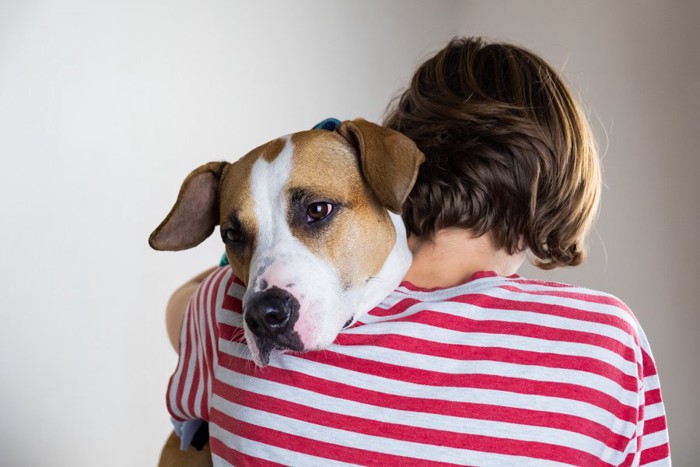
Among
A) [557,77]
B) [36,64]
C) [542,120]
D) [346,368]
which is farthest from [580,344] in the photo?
[36,64]

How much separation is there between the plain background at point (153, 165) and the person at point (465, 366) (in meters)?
1.25

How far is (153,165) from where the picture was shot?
2.63 metres

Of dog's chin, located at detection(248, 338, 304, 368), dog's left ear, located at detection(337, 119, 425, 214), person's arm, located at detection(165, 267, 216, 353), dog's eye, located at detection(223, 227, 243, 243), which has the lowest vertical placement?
person's arm, located at detection(165, 267, 216, 353)

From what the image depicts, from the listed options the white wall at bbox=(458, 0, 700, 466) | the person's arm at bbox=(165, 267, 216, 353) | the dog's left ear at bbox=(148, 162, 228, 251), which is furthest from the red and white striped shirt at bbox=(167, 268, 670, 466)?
the white wall at bbox=(458, 0, 700, 466)

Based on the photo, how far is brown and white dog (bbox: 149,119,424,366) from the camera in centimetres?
106

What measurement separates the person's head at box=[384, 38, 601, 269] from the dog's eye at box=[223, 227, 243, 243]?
31cm

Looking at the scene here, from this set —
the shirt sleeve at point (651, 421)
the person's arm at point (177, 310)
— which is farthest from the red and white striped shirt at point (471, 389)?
the person's arm at point (177, 310)

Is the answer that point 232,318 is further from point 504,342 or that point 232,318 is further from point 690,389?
point 690,389

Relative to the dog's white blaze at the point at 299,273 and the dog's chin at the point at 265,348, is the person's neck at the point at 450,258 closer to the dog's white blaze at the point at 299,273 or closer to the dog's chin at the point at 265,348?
the dog's white blaze at the point at 299,273

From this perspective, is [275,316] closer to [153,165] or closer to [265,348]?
[265,348]

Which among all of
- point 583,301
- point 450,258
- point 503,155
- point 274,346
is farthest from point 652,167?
point 274,346

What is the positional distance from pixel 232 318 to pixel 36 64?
1453mm

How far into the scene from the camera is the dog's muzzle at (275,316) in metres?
1.04

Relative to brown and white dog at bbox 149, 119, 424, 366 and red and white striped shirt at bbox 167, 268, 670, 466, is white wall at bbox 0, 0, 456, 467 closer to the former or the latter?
brown and white dog at bbox 149, 119, 424, 366
